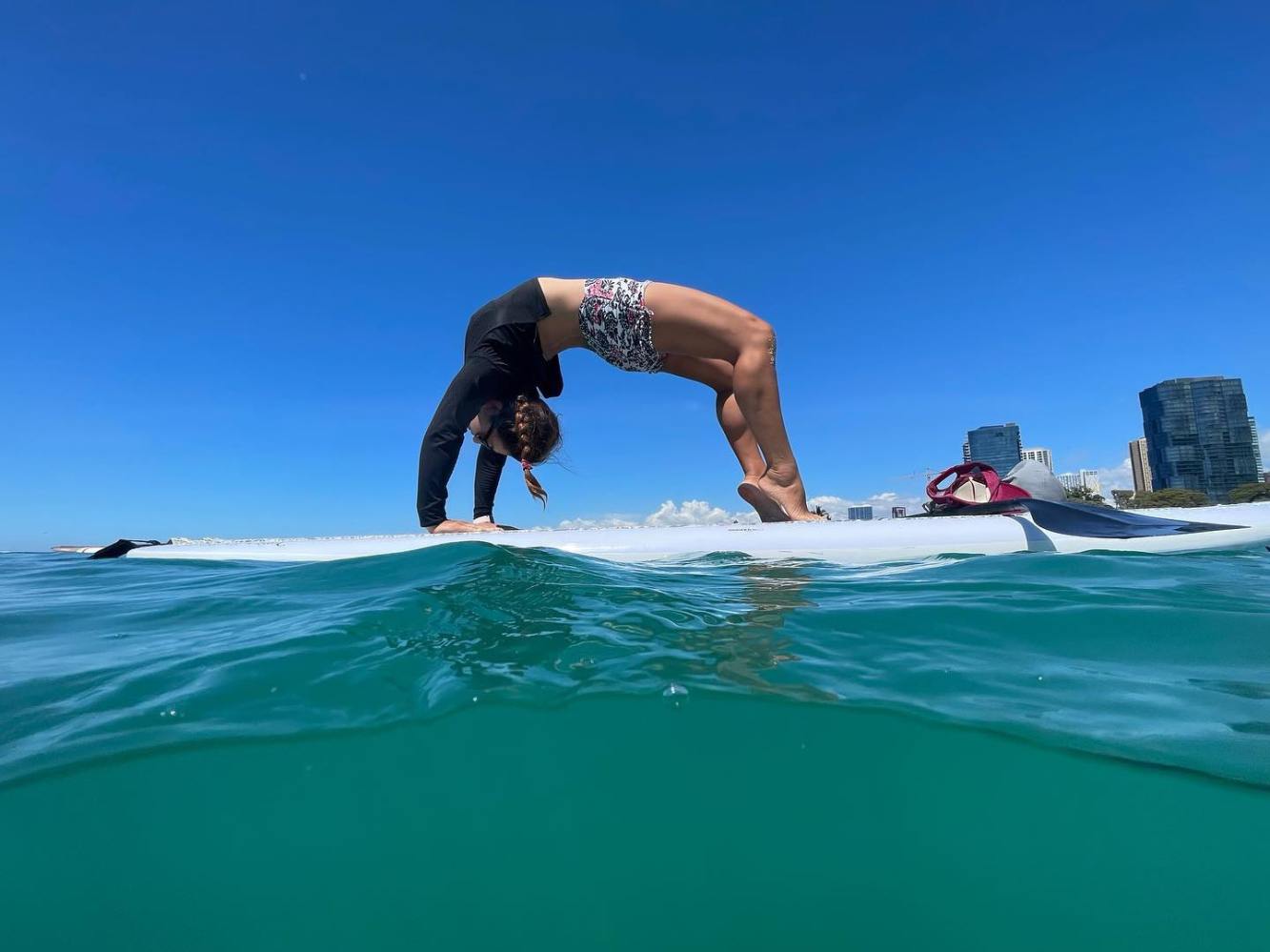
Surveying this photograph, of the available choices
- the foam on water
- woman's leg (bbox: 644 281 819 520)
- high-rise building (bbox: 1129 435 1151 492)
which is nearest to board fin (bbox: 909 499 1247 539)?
the foam on water

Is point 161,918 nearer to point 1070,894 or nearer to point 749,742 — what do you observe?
point 749,742

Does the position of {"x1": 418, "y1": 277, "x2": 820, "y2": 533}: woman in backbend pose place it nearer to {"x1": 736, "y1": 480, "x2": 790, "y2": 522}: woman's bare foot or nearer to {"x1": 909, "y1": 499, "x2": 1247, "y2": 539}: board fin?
{"x1": 736, "y1": 480, "x2": 790, "y2": 522}: woman's bare foot

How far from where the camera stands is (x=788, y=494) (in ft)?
14.2

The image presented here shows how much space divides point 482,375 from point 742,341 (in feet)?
5.86

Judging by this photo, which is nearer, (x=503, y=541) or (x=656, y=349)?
(x=503, y=541)

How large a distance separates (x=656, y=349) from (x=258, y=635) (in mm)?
3021

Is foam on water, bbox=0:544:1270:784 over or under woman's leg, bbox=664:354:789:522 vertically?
under

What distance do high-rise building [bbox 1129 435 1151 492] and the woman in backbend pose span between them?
130 ft

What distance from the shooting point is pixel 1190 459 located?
29.0m

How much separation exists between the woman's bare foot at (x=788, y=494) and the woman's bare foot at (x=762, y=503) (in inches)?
1.2

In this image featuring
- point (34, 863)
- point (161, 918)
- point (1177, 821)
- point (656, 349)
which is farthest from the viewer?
point (656, 349)

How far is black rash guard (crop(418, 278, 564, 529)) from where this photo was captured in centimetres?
398

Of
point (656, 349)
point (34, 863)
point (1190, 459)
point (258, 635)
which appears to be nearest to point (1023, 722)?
point (34, 863)

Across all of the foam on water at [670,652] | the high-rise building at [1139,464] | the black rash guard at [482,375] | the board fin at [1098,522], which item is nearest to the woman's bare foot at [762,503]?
the foam on water at [670,652]
